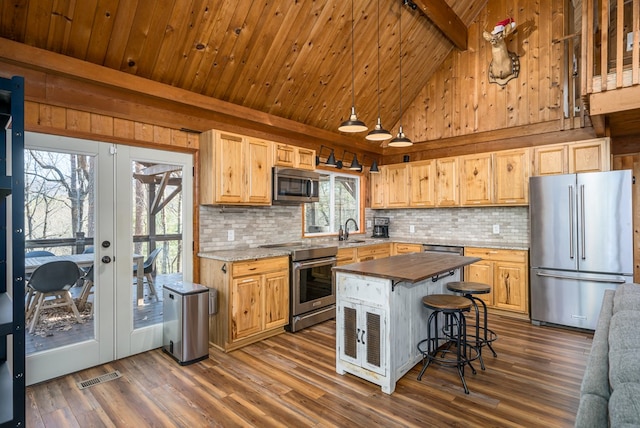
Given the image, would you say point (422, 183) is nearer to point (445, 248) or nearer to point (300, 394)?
point (445, 248)

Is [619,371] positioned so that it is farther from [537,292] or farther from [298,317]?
[537,292]

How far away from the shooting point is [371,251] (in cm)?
554

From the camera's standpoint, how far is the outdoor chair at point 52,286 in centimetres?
293

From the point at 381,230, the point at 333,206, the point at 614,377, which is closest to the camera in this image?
the point at 614,377

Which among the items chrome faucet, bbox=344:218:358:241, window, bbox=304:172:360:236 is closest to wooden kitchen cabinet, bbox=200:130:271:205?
window, bbox=304:172:360:236

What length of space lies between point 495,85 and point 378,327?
447 cm

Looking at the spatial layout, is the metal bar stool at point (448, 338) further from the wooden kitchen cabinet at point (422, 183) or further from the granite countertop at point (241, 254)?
the wooden kitchen cabinet at point (422, 183)

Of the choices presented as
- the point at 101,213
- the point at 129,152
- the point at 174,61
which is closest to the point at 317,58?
the point at 174,61

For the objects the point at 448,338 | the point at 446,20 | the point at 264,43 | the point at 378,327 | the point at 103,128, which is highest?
the point at 446,20

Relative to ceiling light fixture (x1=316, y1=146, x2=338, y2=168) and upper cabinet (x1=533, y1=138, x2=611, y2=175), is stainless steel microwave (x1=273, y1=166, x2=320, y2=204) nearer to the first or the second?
ceiling light fixture (x1=316, y1=146, x2=338, y2=168)

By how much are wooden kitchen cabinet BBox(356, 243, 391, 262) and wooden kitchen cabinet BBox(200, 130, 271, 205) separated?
1751 millimetres

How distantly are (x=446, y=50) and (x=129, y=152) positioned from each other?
502cm

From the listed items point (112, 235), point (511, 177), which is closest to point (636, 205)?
point (511, 177)

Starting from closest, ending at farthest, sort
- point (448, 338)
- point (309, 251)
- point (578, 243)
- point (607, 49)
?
point (448, 338)
point (607, 49)
point (578, 243)
point (309, 251)
